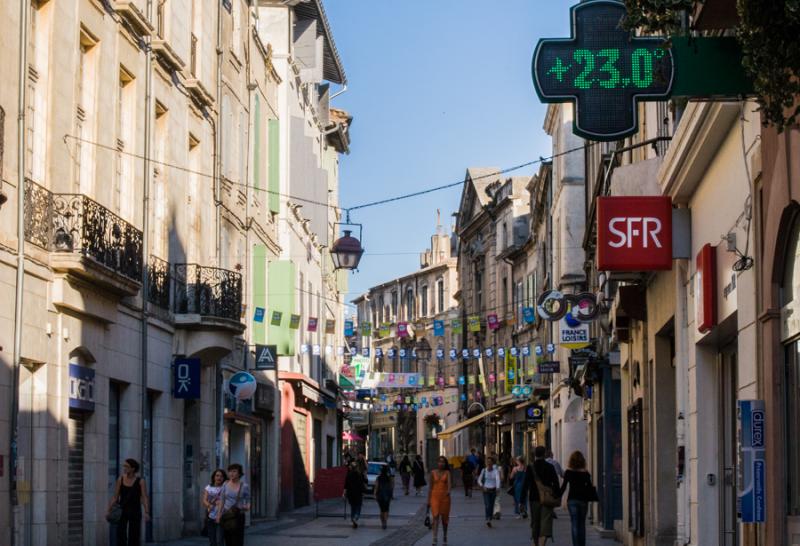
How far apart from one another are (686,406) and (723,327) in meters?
2.99

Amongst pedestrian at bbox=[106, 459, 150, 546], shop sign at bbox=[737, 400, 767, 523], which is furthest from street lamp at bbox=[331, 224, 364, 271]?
shop sign at bbox=[737, 400, 767, 523]

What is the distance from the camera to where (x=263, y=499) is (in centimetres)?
3812

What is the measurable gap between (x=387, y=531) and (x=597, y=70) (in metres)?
22.1

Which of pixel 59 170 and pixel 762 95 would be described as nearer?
pixel 762 95

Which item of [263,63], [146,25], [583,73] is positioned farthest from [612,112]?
[263,63]

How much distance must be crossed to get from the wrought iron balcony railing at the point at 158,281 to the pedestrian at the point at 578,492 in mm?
8078

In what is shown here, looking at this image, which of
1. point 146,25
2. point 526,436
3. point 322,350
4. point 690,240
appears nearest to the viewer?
point 690,240

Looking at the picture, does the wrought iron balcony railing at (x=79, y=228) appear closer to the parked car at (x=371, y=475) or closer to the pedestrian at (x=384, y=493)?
the pedestrian at (x=384, y=493)

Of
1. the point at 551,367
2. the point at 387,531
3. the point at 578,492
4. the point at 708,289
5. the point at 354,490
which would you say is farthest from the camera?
the point at 551,367

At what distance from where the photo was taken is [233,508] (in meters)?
19.5

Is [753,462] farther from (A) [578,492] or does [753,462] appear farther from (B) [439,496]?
(B) [439,496]

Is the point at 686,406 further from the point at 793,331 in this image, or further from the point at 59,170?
the point at 59,170

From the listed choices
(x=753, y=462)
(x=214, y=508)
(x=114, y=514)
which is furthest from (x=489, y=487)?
(x=753, y=462)

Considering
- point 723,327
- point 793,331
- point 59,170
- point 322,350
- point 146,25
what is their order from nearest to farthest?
point 793,331
point 723,327
point 59,170
point 146,25
point 322,350
